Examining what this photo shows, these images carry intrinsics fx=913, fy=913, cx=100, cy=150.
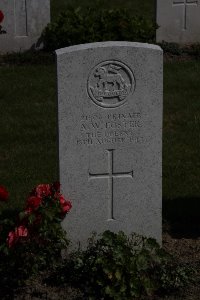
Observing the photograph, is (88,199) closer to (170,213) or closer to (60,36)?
(170,213)

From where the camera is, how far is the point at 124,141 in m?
6.77

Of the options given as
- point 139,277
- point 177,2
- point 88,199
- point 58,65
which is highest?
point 177,2

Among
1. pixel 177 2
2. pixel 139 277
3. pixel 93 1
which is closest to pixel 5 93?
pixel 177 2

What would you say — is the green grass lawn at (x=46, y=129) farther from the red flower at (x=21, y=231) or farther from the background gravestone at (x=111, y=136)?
the red flower at (x=21, y=231)

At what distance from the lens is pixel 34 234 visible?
21.1 feet

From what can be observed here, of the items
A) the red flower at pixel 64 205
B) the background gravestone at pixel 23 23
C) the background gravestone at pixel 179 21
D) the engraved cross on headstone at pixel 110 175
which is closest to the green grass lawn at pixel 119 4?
the background gravestone at pixel 179 21

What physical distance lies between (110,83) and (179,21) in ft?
22.2

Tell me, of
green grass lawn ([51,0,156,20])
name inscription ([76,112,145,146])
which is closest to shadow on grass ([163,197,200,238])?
name inscription ([76,112,145,146])

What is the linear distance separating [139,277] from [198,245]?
1.04 metres

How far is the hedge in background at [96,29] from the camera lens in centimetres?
1227

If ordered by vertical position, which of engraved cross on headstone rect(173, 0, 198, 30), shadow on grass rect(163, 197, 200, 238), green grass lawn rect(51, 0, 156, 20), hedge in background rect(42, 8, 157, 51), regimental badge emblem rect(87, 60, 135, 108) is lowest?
shadow on grass rect(163, 197, 200, 238)

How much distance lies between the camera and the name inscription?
21.8 feet

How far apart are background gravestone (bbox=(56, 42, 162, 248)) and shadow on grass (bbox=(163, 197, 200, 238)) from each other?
597mm

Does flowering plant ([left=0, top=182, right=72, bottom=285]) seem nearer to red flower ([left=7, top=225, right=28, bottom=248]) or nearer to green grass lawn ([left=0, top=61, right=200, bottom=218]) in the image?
red flower ([left=7, top=225, right=28, bottom=248])
